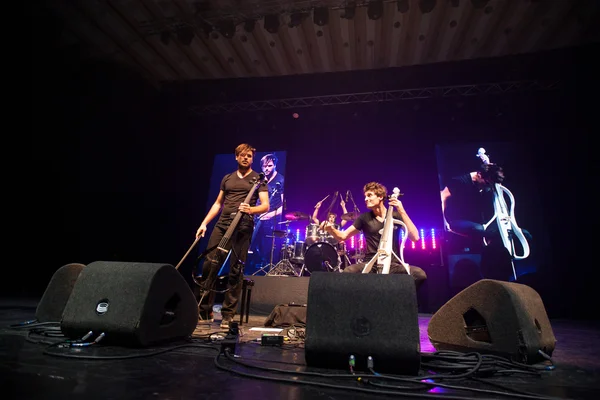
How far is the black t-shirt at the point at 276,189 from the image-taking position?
7062 mm

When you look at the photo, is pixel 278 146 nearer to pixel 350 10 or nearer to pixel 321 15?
A: pixel 321 15

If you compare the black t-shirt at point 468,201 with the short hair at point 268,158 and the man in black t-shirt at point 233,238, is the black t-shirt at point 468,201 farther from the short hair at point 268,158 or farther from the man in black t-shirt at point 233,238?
the man in black t-shirt at point 233,238

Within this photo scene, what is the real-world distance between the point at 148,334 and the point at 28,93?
4761 millimetres

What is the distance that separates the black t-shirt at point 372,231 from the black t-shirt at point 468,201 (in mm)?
3617

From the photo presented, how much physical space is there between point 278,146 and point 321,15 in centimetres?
350

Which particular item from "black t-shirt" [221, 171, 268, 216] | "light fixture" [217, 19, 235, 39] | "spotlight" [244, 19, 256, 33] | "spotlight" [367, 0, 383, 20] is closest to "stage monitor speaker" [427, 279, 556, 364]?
"black t-shirt" [221, 171, 268, 216]

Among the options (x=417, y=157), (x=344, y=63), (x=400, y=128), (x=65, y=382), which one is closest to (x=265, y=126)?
(x=344, y=63)

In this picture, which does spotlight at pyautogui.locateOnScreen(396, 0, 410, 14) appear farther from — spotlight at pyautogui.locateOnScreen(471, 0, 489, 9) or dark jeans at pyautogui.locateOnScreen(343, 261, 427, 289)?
dark jeans at pyautogui.locateOnScreen(343, 261, 427, 289)

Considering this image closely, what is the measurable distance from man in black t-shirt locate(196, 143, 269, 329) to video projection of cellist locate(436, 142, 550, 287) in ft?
15.7

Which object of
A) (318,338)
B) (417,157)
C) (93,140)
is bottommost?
(318,338)

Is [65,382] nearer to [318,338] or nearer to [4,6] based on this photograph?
[318,338]

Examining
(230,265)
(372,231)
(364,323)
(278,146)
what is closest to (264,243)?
(278,146)

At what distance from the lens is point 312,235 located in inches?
243

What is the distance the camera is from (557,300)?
18.7 feet
